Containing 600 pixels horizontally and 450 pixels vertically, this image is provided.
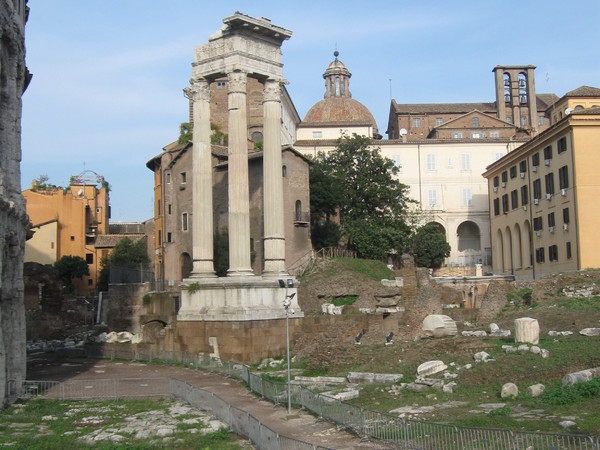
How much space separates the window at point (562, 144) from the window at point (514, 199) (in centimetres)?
887

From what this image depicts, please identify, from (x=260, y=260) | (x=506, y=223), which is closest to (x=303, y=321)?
(x=260, y=260)

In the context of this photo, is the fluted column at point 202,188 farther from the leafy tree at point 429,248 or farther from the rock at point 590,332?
the leafy tree at point 429,248

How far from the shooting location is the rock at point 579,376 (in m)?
18.3

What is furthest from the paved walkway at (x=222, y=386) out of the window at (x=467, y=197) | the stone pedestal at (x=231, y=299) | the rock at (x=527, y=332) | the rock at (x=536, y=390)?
the window at (x=467, y=197)

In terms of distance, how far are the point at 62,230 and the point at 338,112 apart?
33.4 m

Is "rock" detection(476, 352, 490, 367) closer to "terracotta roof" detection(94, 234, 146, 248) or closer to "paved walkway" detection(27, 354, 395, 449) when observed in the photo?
"paved walkway" detection(27, 354, 395, 449)

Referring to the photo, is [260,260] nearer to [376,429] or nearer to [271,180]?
[271,180]

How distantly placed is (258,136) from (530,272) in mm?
25036

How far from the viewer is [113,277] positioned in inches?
1992

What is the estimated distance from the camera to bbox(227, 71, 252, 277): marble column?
1296 inches

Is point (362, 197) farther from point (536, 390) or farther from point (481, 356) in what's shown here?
point (536, 390)

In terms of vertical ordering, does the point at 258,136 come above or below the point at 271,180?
above

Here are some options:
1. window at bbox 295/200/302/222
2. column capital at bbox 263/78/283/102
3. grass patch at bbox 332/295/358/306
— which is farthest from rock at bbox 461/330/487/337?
window at bbox 295/200/302/222

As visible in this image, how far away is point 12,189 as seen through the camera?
24.3 meters
